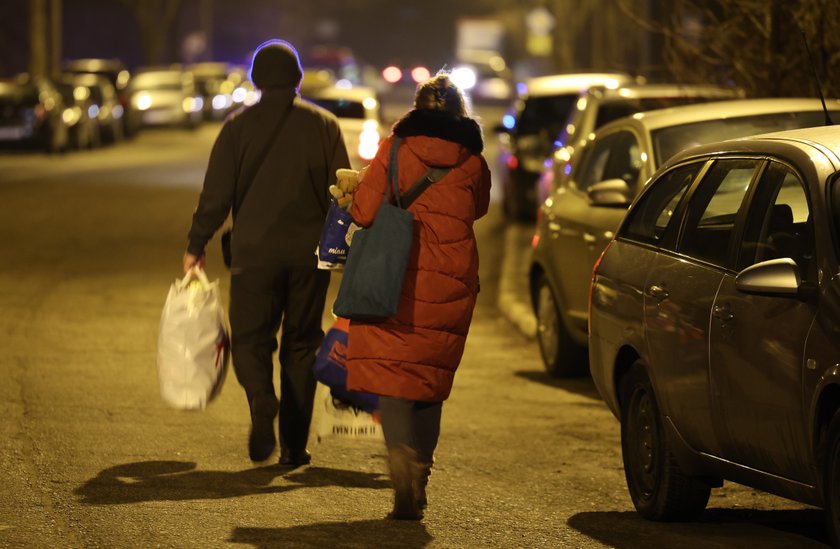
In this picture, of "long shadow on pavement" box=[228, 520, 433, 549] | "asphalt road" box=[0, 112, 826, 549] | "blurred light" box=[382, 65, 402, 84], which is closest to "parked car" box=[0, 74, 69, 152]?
"asphalt road" box=[0, 112, 826, 549]

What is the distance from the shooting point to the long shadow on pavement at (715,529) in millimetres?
6578

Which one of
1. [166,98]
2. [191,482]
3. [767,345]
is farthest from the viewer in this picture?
[166,98]

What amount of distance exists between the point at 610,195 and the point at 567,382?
6.29 feet

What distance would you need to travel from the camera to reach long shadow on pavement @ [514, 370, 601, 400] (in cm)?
1052

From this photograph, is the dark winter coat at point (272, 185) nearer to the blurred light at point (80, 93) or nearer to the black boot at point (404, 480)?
the black boot at point (404, 480)

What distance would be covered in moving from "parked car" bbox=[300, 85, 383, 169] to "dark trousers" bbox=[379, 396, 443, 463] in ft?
53.2

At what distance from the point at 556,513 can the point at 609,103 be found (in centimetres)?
782

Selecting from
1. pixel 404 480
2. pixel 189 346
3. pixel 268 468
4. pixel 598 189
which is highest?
pixel 598 189

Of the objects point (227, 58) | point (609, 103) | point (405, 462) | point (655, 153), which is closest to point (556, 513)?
point (405, 462)

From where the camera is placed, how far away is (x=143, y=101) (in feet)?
149

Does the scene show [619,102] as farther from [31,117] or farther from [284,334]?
[31,117]

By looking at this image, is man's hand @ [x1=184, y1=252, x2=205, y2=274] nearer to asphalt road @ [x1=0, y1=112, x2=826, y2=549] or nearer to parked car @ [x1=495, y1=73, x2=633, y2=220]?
asphalt road @ [x1=0, y1=112, x2=826, y2=549]

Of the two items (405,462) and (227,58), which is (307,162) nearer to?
(405,462)

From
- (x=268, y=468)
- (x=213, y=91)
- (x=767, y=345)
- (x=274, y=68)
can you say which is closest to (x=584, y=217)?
(x=274, y=68)
